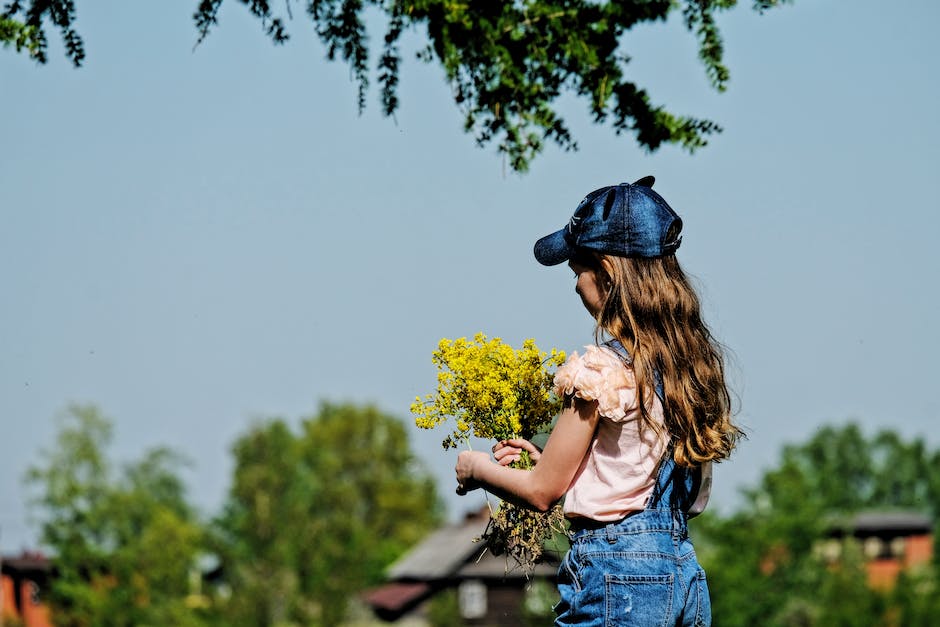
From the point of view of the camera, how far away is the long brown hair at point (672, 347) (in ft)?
11.1

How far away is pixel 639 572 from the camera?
10.9 feet

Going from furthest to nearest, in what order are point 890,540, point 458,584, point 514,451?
point 890,540
point 458,584
point 514,451

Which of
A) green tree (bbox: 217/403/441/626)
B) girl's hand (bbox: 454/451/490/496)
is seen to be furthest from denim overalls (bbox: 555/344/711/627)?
green tree (bbox: 217/403/441/626)

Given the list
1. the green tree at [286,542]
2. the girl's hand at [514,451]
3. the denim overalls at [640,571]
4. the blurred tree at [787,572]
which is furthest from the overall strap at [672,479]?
the green tree at [286,542]

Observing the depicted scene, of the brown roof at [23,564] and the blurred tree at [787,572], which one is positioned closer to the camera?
the blurred tree at [787,572]

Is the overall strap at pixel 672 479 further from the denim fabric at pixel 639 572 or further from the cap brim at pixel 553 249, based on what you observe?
the cap brim at pixel 553 249

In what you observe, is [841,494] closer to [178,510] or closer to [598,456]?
[178,510]

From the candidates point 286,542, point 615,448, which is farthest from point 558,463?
point 286,542

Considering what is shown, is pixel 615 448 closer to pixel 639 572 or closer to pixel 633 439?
pixel 633 439

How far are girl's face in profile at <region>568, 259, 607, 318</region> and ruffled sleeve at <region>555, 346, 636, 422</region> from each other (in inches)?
6.8

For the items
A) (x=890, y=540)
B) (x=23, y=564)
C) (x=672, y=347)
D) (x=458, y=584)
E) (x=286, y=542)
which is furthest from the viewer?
(x=890, y=540)

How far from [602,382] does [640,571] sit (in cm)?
46

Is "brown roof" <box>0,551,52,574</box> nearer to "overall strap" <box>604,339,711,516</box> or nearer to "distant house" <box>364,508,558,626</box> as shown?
→ "distant house" <box>364,508,558,626</box>

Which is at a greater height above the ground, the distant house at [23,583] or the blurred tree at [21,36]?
the distant house at [23,583]
